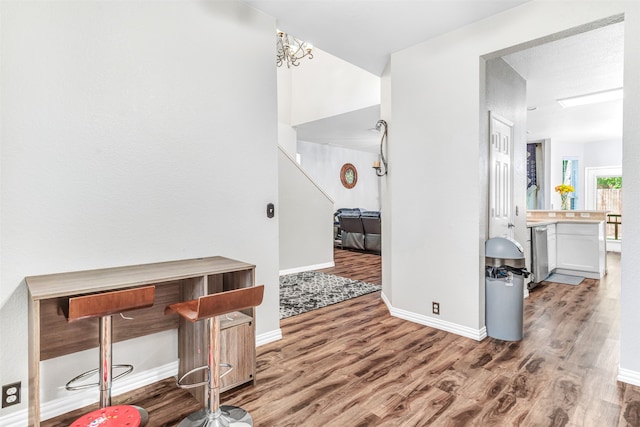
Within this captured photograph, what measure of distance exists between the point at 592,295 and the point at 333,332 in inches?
138

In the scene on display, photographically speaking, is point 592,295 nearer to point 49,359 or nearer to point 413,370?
point 413,370

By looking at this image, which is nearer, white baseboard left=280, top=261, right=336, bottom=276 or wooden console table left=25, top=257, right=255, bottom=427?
wooden console table left=25, top=257, right=255, bottom=427

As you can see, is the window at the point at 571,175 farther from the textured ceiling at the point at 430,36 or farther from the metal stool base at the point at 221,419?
the metal stool base at the point at 221,419

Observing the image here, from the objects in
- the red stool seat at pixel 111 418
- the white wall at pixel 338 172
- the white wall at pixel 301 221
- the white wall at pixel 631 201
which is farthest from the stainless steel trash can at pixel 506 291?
the white wall at pixel 338 172

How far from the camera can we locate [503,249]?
9.65 feet

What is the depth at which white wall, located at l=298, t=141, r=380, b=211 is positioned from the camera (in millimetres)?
9716

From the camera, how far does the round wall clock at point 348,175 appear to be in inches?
418

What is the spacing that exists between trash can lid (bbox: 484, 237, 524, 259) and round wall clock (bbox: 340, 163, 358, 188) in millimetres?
7721

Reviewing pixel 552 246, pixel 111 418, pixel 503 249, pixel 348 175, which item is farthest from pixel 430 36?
pixel 348 175

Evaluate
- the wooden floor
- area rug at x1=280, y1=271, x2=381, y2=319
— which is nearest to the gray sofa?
area rug at x1=280, y1=271, x2=381, y2=319

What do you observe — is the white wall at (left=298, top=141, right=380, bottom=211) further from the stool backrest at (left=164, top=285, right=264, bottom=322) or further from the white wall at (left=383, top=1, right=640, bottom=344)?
the stool backrest at (left=164, top=285, right=264, bottom=322)

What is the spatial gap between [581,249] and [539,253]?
1108 millimetres

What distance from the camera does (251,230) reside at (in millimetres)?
2752

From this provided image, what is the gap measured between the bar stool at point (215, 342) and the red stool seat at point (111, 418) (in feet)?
0.78
